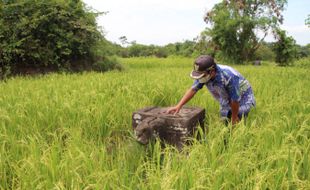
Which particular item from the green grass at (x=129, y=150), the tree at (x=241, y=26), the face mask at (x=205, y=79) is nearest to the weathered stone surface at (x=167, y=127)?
the green grass at (x=129, y=150)

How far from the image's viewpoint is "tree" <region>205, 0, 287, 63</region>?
2162cm

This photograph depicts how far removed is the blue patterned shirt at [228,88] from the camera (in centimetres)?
334

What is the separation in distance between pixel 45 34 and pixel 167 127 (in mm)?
7108

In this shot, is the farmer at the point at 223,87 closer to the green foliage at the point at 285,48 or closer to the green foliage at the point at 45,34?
the green foliage at the point at 45,34

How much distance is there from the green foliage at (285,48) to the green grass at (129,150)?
67.7ft

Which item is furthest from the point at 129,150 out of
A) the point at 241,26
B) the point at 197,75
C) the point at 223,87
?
the point at 241,26

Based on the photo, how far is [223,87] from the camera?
3402 mm

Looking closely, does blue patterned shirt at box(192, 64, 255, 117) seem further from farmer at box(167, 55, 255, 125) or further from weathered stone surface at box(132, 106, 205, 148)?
weathered stone surface at box(132, 106, 205, 148)

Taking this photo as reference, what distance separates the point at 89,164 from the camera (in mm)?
2182

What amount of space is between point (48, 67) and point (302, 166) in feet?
27.3

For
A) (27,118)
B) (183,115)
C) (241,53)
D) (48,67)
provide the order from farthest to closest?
(241,53)
(48,67)
(27,118)
(183,115)

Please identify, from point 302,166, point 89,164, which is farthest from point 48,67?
point 302,166

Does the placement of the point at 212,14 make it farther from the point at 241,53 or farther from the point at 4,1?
the point at 4,1

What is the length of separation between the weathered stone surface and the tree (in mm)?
19407
